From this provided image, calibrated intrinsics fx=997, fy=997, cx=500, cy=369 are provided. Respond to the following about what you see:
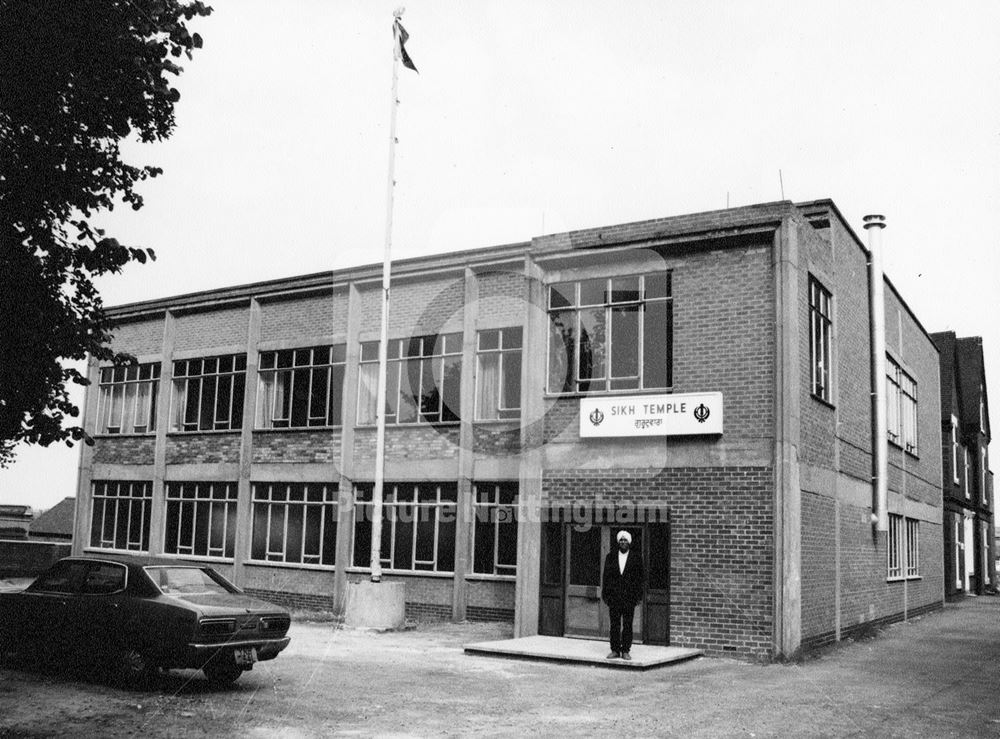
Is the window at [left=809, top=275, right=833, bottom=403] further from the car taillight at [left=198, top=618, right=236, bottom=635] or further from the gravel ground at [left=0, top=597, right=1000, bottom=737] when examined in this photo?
the car taillight at [left=198, top=618, right=236, bottom=635]

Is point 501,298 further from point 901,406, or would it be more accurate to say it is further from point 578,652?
point 901,406

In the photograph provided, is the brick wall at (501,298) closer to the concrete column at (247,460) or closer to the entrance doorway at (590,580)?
the entrance doorway at (590,580)

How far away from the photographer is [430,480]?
2103cm

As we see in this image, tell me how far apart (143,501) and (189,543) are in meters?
2.34

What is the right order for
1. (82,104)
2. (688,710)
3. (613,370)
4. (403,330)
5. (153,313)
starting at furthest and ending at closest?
(153,313) → (403,330) → (613,370) → (688,710) → (82,104)

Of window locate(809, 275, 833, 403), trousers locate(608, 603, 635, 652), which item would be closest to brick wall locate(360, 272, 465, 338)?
window locate(809, 275, 833, 403)

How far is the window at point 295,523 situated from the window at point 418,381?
2.16m

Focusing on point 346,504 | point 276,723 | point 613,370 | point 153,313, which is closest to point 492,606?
point 346,504

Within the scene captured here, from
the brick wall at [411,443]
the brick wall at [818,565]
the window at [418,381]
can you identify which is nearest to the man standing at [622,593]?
the brick wall at [818,565]

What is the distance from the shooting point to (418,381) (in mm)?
21781

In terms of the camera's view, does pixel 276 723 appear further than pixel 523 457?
No

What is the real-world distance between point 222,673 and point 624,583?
230 inches

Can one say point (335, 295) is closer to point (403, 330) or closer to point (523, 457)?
point (403, 330)

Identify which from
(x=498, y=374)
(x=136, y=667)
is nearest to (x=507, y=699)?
(x=136, y=667)
